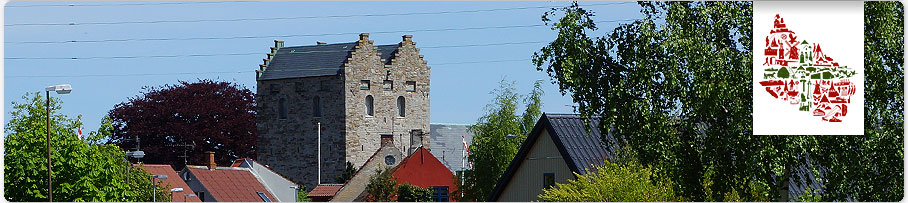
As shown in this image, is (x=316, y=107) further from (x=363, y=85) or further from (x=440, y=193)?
(x=440, y=193)

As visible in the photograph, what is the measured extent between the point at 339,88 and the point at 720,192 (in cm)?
6868

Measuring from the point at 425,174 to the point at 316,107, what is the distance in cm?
2378

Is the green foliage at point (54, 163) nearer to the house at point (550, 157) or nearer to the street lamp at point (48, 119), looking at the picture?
the street lamp at point (48, 119)

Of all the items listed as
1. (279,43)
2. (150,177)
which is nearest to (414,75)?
(279,43)

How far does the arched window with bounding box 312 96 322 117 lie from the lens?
91081 mm

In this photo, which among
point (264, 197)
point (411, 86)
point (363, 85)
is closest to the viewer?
point (264, 197)

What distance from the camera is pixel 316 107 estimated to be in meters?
91.1

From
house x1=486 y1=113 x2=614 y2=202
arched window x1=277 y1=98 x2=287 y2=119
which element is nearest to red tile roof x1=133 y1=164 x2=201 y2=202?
house x1=486 y1=113 x2=614 y2=202

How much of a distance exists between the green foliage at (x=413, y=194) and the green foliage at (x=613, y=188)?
3208 centimetres

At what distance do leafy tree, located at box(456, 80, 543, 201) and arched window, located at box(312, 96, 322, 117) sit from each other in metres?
34.1

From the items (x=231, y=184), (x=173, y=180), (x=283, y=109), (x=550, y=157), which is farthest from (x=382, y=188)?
(x=550, y=157)

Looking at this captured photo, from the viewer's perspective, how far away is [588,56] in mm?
22594

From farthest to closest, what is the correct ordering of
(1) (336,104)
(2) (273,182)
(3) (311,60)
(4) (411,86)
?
(4) (411,86) → (3) (311,60) → (1) (336,104) → (2) (273,182)

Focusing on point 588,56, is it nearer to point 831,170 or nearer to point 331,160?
point 831,170
